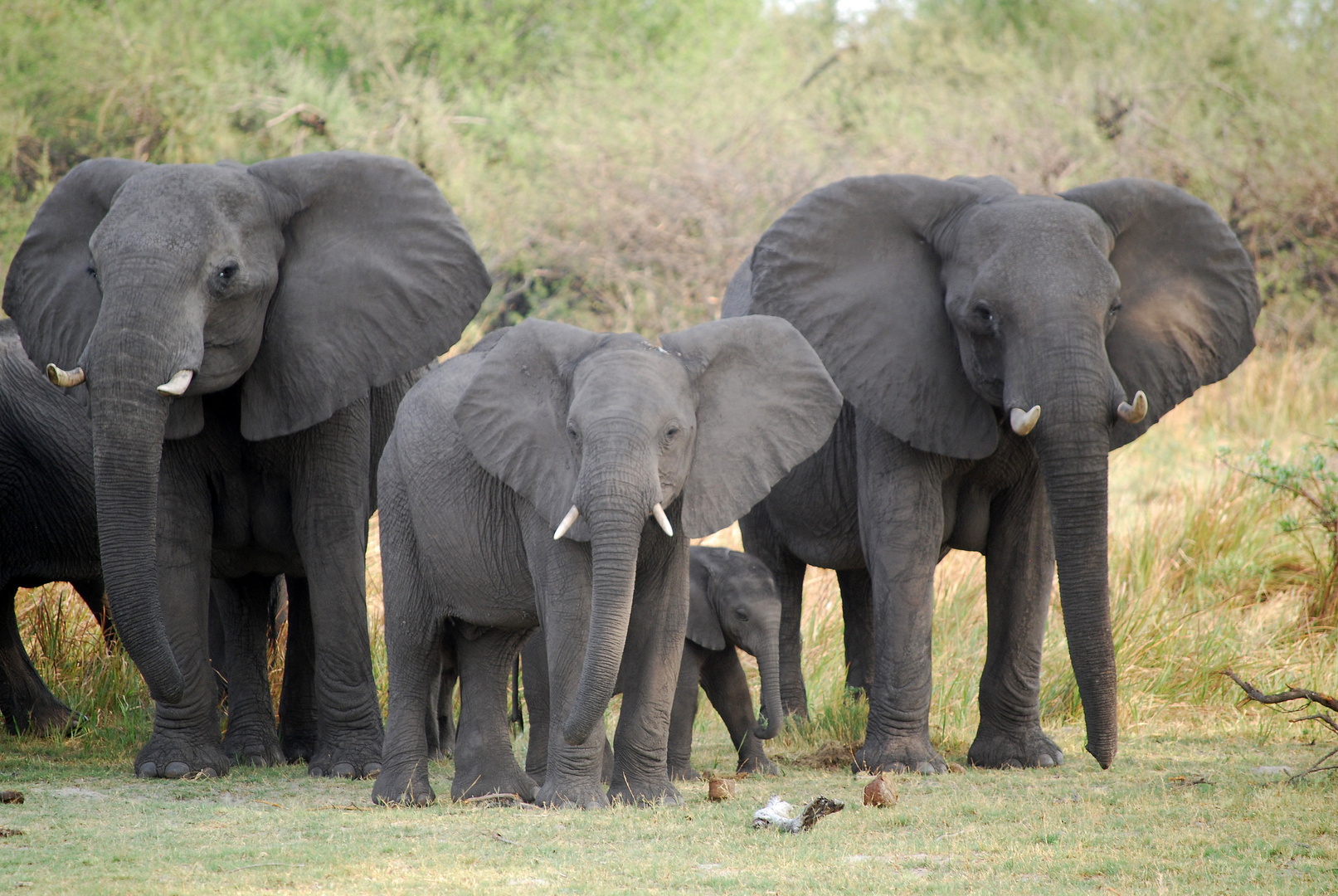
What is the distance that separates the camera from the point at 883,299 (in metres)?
6.71

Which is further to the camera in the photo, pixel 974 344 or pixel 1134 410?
pixel 974 344

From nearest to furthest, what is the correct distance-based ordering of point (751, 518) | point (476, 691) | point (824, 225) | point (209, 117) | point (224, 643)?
point (476, 691) → point (824, 225) → point (224, 643) → point (751, 518) → point (209, 117)

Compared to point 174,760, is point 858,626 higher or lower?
higher

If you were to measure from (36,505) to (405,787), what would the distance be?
2.88 meters

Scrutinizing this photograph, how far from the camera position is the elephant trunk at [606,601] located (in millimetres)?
4934

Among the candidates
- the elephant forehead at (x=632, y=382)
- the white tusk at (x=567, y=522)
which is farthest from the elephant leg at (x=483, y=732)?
the elephant forehead at (x=632, y=382)

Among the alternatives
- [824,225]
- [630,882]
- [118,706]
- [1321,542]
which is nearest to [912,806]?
[630,882]

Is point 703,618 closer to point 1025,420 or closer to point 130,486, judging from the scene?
point 1025,420

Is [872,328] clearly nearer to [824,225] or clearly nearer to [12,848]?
[824,225]

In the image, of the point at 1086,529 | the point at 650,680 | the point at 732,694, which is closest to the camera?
the point at 650,680

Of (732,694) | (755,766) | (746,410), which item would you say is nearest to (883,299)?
(746,410)

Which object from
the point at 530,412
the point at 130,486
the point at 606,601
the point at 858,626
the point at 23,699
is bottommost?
the point at 23,699

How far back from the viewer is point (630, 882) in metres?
4.26

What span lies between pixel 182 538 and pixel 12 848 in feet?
6.98
